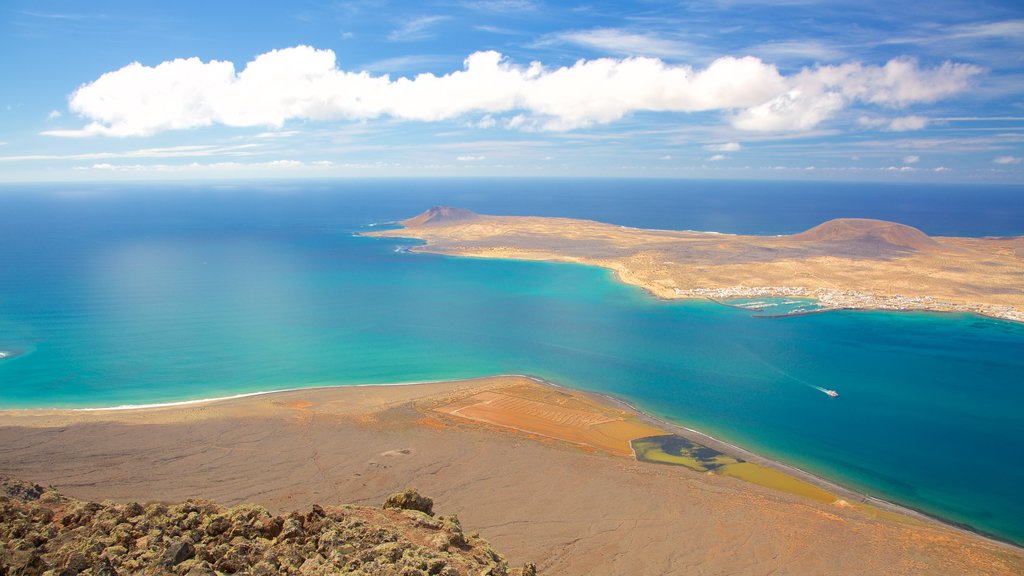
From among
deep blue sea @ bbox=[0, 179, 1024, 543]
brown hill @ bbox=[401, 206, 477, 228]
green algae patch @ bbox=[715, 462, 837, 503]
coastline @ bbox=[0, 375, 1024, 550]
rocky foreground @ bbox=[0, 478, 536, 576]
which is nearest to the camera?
rocky foreground @ bbox=[0, 478, 536, 576]

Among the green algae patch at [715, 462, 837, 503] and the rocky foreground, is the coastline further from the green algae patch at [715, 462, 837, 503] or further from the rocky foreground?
the rocky foreground

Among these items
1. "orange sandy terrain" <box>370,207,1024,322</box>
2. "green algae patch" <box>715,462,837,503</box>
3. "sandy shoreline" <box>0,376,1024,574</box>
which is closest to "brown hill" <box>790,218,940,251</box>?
"orange sandy terrain" <box>370,207,1024,322</box>

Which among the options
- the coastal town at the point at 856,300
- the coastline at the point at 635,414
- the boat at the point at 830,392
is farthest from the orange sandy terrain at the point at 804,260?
the coastline at the point at 635,414

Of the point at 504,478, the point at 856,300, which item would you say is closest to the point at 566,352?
the point at 504,478

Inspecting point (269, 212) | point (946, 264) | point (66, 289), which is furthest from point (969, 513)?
point (269, 212)

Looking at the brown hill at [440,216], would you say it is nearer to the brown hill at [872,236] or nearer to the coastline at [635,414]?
the brown hill at [872,236]

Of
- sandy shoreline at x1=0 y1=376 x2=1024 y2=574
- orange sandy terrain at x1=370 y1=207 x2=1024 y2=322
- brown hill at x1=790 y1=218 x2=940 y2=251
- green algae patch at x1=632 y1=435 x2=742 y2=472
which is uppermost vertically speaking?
brown hill at x1=790 y1=218 x2=940 y2=251

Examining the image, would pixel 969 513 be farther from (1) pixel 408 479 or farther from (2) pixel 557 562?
(1) pixel 408 479

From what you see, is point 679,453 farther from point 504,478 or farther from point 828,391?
point 828,391

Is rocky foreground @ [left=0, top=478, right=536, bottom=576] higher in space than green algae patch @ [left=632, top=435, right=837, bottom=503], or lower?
higher
